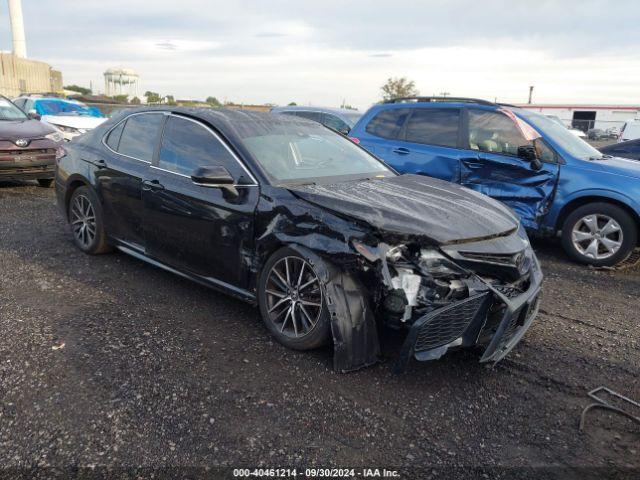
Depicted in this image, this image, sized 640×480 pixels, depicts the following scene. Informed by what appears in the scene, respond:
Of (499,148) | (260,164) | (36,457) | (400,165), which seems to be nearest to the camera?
(36,457)

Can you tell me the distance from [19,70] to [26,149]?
186 feet

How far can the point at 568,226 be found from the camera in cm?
594

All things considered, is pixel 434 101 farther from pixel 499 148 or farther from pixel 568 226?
pixel 568 226

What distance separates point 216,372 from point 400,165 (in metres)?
4.52

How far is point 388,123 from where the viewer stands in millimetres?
7309

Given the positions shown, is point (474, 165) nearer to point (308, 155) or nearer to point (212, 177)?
point (308, 155)

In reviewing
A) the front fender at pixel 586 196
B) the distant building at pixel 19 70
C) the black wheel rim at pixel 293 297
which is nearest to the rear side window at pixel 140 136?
the black wheel rim at pixel 293 297

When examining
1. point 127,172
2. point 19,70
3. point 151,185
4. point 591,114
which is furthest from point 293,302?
point 19,70

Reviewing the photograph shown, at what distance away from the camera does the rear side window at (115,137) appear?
4.97m

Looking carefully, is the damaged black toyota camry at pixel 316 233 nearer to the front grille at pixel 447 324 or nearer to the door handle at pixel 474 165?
the front grille at pixel 447 324

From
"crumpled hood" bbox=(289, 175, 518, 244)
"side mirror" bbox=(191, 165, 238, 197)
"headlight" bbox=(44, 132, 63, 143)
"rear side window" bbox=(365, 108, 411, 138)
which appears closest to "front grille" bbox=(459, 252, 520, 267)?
"crumpled hood" bbox=(289, 175, 518, 244)

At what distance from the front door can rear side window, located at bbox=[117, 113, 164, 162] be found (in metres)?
0.16

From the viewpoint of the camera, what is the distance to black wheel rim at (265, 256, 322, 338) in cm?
334

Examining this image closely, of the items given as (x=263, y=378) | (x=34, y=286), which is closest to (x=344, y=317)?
(x=263, y=378)
